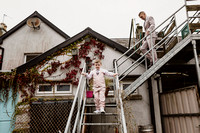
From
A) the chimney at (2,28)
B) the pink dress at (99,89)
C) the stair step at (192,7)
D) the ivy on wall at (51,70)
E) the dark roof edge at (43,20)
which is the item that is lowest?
the pink dress at (99,89)

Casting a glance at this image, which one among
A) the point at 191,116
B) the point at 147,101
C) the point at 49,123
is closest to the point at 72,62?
the point at 49,123

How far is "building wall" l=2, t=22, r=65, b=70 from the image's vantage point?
316 inches

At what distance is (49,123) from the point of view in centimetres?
522

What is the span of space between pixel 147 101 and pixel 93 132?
2284 mm

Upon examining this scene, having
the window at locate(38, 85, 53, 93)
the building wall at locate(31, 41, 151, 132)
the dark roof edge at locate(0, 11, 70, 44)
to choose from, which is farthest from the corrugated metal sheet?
the dark roof edge at locate(0, 11, 70, 44)

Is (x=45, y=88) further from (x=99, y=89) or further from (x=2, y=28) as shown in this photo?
(x=2, y=28)

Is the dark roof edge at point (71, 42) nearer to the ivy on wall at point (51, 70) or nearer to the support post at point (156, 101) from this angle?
the ivy on wall at point (51, 70)

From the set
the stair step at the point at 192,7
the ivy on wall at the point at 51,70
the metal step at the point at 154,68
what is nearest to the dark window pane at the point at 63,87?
the ivy on wall at the point at 51,70

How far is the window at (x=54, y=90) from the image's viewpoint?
590cm

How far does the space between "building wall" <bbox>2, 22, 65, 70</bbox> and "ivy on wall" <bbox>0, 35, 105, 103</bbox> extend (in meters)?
2.23

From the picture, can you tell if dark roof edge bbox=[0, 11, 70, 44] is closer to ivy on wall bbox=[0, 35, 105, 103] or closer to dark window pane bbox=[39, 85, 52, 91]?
ivy on wall bbox=[0, 35, 105, 103]

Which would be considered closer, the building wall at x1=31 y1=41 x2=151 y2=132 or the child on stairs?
the child on stairs

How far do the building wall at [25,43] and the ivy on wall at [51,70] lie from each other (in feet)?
7.32

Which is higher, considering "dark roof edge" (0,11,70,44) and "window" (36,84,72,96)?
"dark roof edge" (0,11,70,44)
